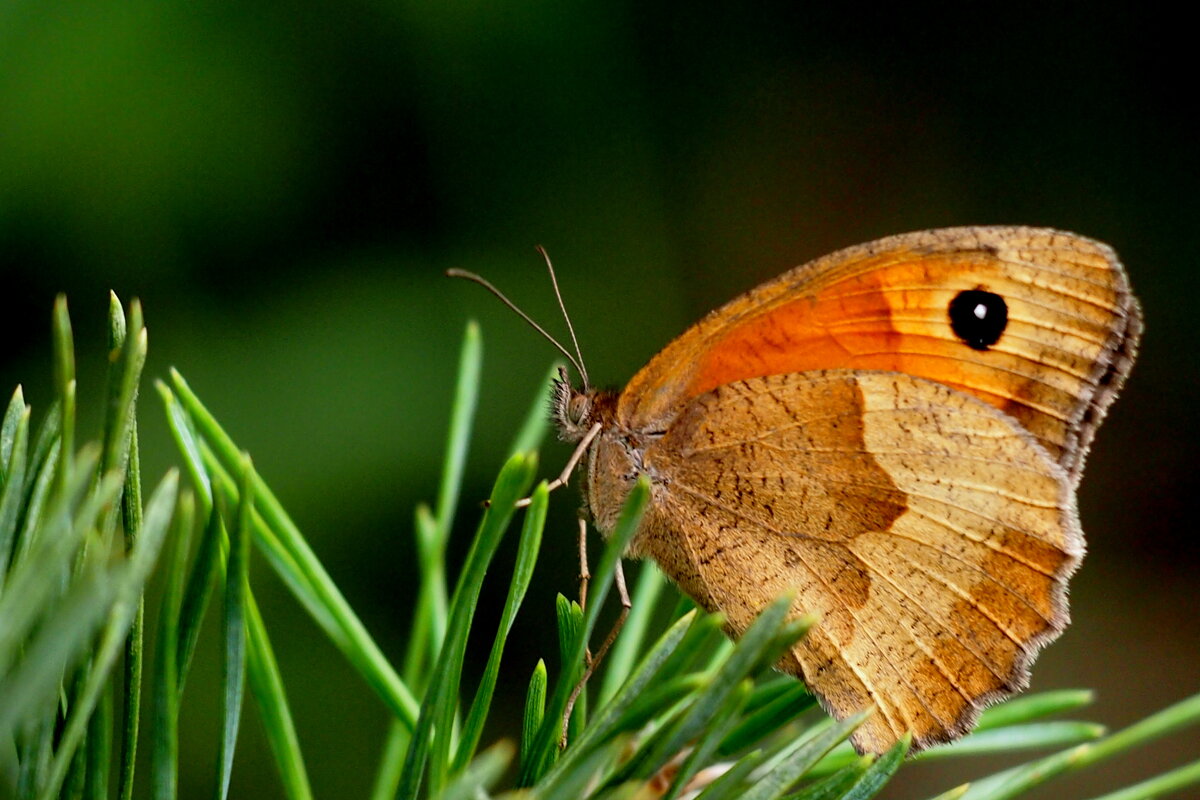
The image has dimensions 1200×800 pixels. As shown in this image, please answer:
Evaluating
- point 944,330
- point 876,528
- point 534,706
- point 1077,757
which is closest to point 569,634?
point 534,706

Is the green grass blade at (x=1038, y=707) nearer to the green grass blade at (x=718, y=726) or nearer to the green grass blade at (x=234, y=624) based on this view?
the green grass blade at (x=718, y=726)

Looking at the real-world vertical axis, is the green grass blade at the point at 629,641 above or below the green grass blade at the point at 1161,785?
below

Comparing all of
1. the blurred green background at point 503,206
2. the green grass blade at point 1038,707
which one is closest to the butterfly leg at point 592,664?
the green grass blade at point 1038,707

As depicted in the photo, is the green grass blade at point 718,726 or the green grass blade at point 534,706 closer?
the green grass blade at point 718,726

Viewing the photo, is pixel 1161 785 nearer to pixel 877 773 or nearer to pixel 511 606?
pixel 877 773

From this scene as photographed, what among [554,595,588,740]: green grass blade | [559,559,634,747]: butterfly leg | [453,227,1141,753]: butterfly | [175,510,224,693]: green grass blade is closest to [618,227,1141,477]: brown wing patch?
[453,227,1141,753]: butterfly
